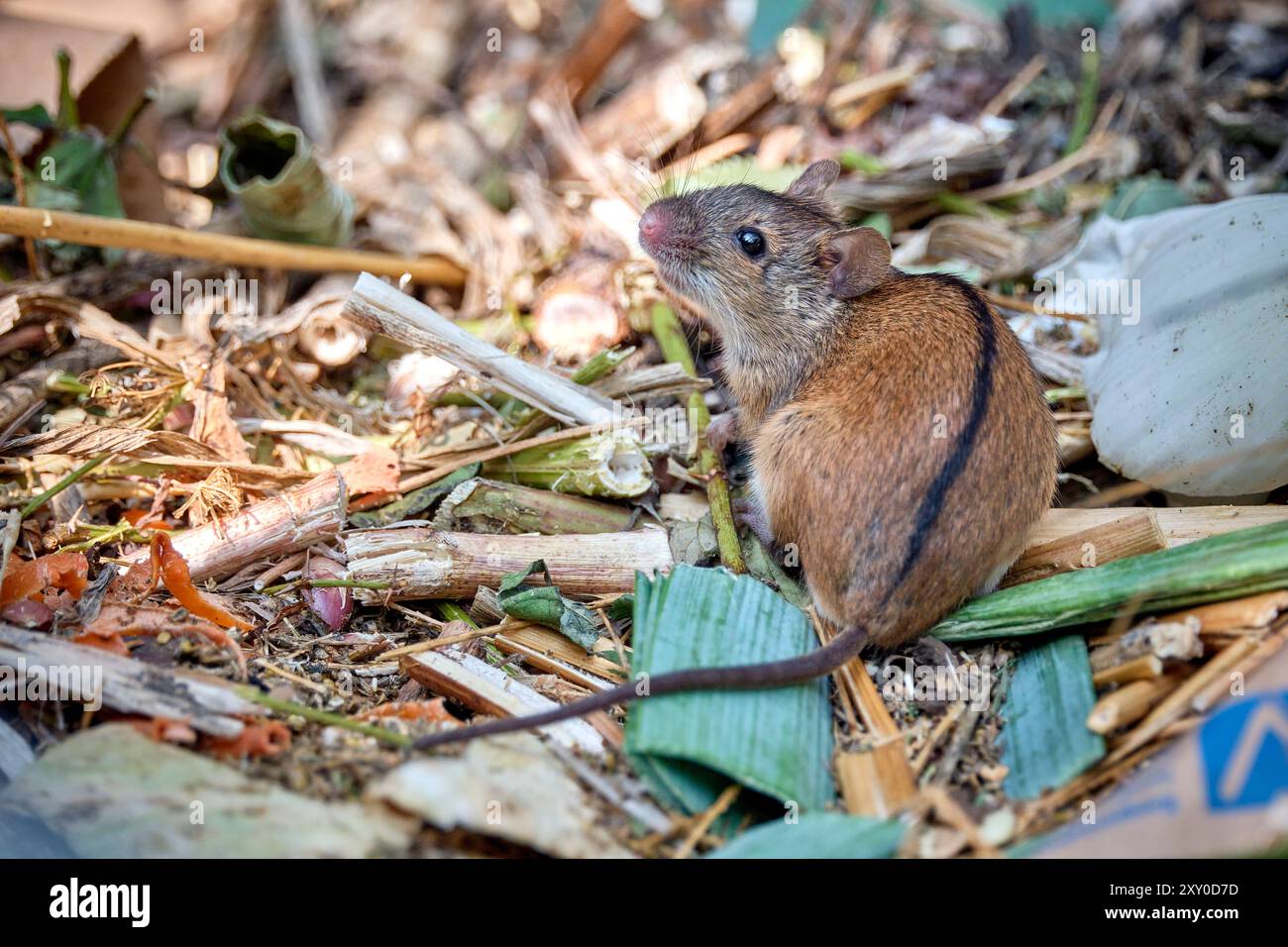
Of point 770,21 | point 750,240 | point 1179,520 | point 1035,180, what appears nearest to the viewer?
point 1179,520

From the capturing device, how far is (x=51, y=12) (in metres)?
7.03

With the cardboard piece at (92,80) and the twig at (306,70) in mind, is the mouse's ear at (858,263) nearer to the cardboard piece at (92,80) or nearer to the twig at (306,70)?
the cardboard piece at (92,80)

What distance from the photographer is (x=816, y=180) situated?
4590 mm

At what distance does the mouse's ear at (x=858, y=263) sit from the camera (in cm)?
403

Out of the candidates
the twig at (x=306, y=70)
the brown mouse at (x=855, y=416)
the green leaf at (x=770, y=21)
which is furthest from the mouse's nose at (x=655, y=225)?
the twig at (x=306, y=70)

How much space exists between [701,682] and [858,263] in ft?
6.38

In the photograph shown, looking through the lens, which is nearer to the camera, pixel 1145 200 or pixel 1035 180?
pixel 1145 200

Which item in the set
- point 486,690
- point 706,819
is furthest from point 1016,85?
point 706,819

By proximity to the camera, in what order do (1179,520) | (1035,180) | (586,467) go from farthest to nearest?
(1035,180) → (586,467) → (1179,520)

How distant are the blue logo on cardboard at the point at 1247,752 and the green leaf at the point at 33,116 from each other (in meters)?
5.21

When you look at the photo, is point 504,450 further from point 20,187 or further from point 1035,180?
point 1035,180

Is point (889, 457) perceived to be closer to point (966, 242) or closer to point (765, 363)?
point (765, 363)

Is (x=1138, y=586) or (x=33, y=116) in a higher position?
(x=33, y=116)

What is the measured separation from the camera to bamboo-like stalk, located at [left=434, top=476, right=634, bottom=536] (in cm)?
400
